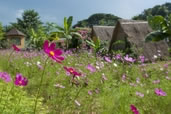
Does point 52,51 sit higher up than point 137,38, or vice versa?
point 52,51

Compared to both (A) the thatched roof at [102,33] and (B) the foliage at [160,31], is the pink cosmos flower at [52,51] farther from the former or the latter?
(A) the thatched roof at [102,33]

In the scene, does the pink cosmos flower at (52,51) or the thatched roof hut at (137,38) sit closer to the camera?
the pink cosmos flower at (52,51)

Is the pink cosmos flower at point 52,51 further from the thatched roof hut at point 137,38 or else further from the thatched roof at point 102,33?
the thatched roof at point 102,33

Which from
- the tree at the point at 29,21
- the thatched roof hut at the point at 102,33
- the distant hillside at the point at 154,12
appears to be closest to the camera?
the thatched roof hut at the point at 102,33

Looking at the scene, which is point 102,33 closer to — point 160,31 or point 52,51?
point 160,31

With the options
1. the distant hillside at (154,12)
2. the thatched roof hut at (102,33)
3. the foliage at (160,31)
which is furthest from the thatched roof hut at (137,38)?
the distant hillside at (154,12)

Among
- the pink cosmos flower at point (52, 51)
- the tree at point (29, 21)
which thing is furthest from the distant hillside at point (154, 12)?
the pink cosmos flower at point (52, 51)

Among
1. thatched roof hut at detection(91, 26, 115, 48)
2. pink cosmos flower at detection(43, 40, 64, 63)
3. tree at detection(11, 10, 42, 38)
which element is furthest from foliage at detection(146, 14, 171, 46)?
tree at detection(11, 10, 42, 38)

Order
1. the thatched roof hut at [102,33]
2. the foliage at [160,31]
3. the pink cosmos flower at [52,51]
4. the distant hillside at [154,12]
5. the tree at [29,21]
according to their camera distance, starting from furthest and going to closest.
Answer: the tree at [29,21]
the distant hillside at [154,12]
the thatched roof hut at [102,33]
the foliage at [160,31]
the pink cosmos flower at [52,51]

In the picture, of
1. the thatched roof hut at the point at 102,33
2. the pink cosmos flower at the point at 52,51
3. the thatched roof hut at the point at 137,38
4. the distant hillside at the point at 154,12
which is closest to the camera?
the pink cosmos flower at the point at 52,51

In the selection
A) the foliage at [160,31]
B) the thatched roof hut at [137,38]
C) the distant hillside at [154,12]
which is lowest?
the thatched roof hut at [137,38]

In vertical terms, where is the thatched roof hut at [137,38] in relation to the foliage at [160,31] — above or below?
below

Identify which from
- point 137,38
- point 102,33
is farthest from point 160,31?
point 102,33

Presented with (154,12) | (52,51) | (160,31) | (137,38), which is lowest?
(137,38)
